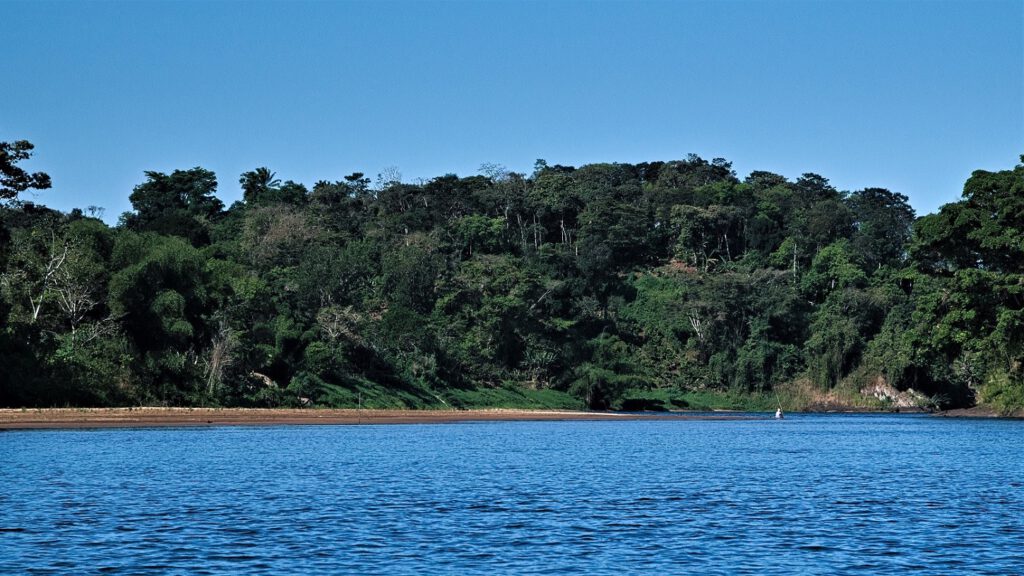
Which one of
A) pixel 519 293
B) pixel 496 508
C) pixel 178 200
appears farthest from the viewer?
pixel 178 200

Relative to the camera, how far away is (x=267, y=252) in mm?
126375

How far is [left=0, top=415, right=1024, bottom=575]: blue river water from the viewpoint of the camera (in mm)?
20953

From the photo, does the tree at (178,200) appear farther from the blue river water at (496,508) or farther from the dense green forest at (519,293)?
the blue river water at (496,508)

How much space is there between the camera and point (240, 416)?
76.6 metres

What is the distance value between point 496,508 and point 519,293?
92.4m

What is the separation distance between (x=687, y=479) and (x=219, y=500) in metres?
14.8

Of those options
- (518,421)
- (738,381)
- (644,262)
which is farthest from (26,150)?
(644,262)

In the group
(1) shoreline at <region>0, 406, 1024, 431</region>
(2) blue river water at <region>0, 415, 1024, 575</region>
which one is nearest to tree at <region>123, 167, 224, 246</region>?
(1) shoreline at <region>0, 406, 1024, 431</region>

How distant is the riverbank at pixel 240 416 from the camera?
201 ft

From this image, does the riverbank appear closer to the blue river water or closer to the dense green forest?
the dense green forest

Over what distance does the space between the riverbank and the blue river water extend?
25.2 feet

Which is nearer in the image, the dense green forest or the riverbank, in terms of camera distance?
the riverbank

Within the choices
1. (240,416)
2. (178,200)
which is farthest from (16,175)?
(178,200)

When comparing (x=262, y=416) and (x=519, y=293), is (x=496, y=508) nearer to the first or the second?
(x=262, y=416)
